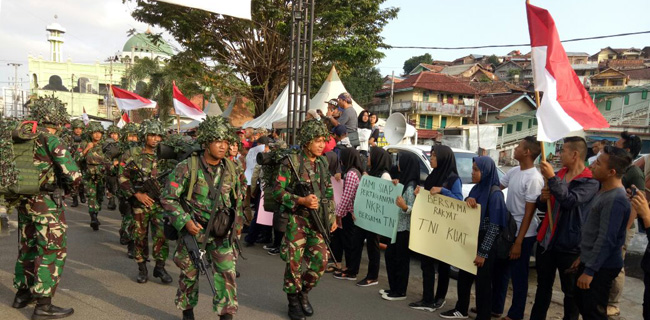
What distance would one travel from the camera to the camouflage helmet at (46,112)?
14.9 feet

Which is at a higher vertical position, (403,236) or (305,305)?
(403,236)

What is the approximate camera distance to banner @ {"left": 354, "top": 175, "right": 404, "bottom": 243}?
509 cm

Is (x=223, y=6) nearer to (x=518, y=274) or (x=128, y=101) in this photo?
(x=518, y=274)

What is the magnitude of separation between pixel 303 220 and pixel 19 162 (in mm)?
2723

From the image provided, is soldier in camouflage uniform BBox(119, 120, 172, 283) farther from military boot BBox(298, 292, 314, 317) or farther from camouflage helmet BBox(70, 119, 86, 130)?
camouflage helmet BBox(70, 119, 86, 130)

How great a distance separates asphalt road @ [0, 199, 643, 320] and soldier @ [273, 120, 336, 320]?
0.40 metres

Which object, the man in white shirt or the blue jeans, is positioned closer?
the man in white shirt

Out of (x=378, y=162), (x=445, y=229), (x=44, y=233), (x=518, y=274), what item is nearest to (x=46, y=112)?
(x=44, y=233)

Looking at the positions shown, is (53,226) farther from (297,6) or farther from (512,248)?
(297,6)

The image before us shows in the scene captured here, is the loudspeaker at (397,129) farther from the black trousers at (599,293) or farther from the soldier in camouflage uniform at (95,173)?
the black trousers at (599,293)

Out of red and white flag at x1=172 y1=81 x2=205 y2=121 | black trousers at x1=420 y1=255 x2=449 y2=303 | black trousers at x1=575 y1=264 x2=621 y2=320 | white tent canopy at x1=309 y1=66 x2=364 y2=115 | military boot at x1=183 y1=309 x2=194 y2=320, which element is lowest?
military boot at x1=183 y1=309 x2=194 y2=320

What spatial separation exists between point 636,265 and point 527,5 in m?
4.88

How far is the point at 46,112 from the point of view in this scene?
4.58 meters

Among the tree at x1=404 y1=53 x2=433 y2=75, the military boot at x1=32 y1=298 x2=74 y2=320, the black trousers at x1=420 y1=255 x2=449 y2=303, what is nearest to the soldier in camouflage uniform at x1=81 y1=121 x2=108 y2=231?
the military boot at x1=32 y1=298 x2=74 y2=320
